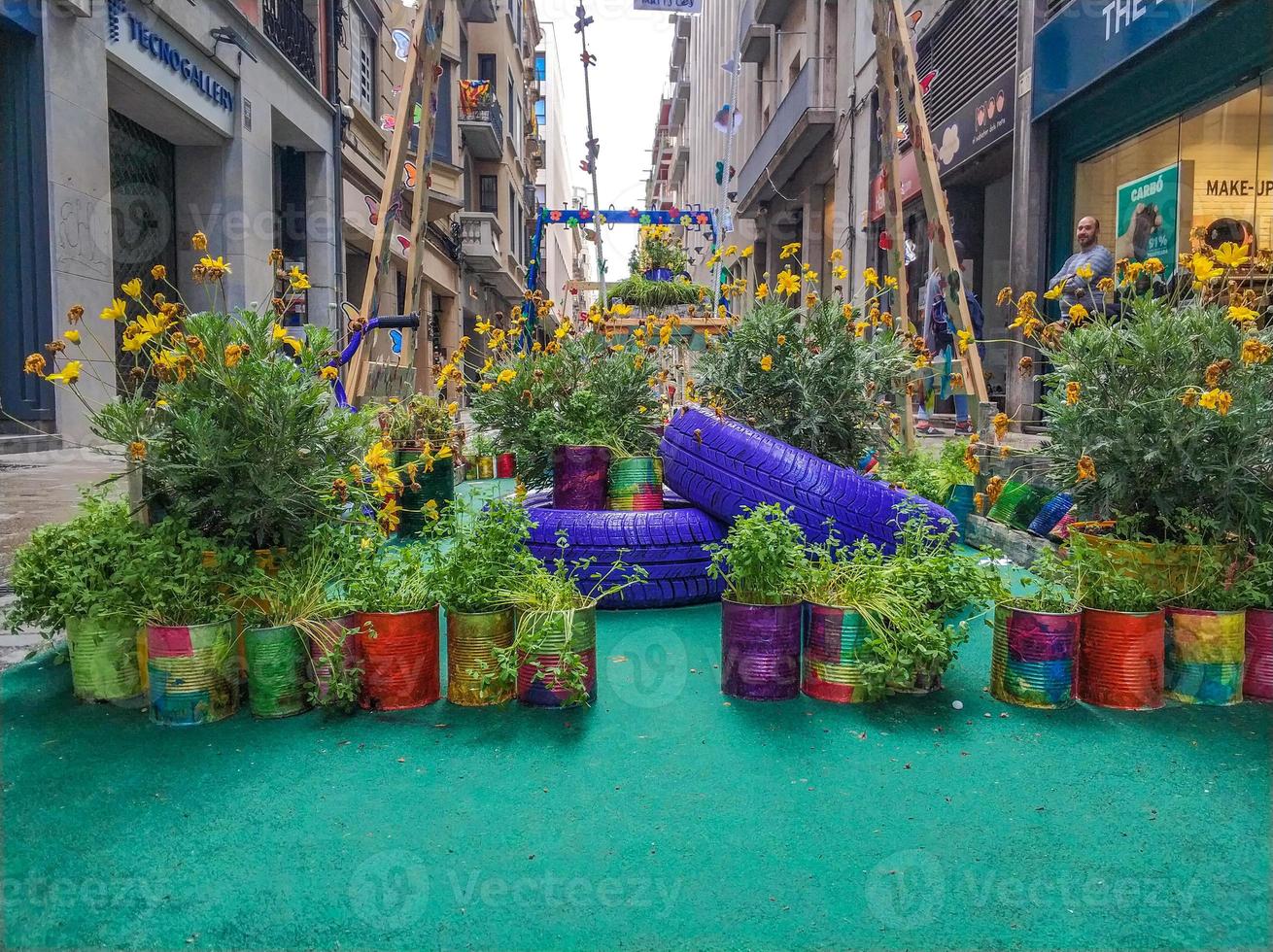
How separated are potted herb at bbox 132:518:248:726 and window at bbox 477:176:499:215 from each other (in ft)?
99.6

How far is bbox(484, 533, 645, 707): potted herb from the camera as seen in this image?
2650 millimetres

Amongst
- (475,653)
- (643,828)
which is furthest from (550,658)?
(643,828)

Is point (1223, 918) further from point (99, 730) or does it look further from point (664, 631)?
point (99, 730)

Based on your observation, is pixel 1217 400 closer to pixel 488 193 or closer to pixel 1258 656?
pixel 1258 656

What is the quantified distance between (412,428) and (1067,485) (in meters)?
4.41

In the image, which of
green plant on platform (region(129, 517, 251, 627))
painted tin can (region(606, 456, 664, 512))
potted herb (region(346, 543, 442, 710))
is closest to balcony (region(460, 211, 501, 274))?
painted tin can (region(606, 456, 664, 512))

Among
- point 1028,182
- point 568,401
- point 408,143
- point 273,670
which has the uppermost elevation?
point 1028,182

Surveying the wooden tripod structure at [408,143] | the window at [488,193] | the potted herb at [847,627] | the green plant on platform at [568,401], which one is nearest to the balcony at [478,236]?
the window at [488,193]

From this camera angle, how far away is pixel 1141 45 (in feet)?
24.5

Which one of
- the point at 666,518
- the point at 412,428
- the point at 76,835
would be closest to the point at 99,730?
the point at 76,835

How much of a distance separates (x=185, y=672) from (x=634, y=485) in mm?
2586

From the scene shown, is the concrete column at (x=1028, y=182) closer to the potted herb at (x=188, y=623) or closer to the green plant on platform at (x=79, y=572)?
the potted herb at (x=188, y=623)

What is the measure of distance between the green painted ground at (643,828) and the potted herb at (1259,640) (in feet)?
0.30

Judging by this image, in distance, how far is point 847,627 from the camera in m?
2.76
